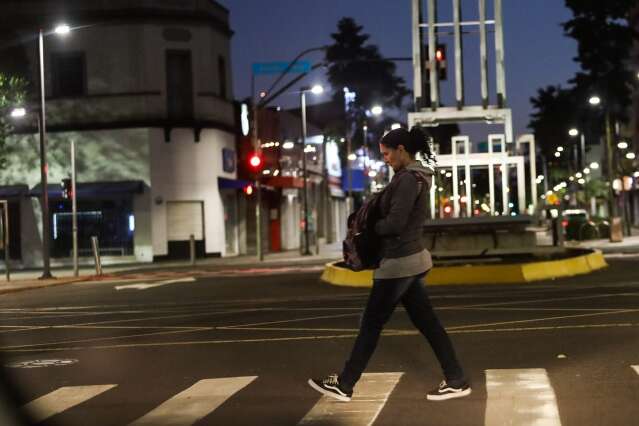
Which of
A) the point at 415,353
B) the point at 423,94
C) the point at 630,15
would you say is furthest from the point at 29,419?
the point at 630,15

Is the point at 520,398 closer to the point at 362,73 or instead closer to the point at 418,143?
the point at 418,143

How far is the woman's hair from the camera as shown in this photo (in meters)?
8.10

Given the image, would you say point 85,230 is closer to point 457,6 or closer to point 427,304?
point 457,6

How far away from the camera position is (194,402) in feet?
28.0

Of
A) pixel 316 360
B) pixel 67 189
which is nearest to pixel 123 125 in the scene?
pixel 67 189

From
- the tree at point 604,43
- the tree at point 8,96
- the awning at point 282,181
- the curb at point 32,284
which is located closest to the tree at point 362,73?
the tree at point 604,43

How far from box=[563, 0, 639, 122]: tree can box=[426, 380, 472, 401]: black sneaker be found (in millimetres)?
72896

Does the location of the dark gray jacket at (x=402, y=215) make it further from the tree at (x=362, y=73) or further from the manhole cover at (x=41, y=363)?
the tree at (x=362, y=73)

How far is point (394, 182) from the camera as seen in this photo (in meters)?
7.84

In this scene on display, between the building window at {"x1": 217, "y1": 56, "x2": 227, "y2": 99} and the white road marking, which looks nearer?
the white road marking

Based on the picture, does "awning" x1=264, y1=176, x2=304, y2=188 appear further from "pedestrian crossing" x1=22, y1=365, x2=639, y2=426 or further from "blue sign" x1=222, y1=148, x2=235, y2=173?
"pedestrian crossing" x1=22, y1=365, x2=639, y2=426

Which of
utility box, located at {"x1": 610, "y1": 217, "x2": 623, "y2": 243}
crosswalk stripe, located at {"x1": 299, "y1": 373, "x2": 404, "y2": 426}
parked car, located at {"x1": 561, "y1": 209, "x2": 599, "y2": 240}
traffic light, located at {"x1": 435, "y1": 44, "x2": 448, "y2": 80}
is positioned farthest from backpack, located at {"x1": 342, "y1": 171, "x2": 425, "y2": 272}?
parked car, located at {"x1": 561, "y1": 209, "x2": 599, "y2": 240}

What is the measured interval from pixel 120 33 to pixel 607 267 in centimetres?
2627

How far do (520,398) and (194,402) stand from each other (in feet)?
7.97
